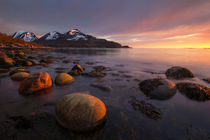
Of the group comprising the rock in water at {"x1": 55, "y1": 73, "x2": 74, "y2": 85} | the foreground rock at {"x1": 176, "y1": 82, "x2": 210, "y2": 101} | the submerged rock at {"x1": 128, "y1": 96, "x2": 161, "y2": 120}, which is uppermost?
the foreground rock at {"x1": 176, "y1": 82, "x2": 210, "y2": 101}

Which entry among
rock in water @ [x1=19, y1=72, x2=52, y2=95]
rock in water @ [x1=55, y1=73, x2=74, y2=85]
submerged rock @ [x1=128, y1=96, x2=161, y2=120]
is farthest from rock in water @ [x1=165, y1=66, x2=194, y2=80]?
rock in water @ [x1=19, y1=72, x2=52, y2=95]

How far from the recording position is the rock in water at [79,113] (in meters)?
2.95

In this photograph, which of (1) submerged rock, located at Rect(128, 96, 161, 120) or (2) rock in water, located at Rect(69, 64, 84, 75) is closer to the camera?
(1) submerged rock, located at Rect(128, 96, 161, 120)

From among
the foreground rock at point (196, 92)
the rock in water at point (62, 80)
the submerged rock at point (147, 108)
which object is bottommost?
the submerged rock at point (147, 108)

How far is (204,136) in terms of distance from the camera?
10.5 ft

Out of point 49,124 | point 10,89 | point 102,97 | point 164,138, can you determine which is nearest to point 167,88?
point 164,138

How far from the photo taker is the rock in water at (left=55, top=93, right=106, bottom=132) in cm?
295

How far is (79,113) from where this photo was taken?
2.97m

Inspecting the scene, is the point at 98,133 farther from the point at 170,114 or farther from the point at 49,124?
the point at 170,114

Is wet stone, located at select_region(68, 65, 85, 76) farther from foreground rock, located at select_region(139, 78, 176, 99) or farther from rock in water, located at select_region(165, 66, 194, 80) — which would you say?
rock in water, located at select_region(165, 66, 194, 80)

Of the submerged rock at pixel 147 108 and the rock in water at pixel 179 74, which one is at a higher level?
the rock in water at pixel 179 74

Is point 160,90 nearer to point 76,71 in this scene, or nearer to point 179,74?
point 179,74

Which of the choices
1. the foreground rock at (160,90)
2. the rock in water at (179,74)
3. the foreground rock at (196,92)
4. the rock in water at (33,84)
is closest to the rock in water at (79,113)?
the rock in water at (33,84)

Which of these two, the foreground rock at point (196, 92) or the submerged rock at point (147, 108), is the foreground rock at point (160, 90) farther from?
the submerged rock at point (147, 108)
